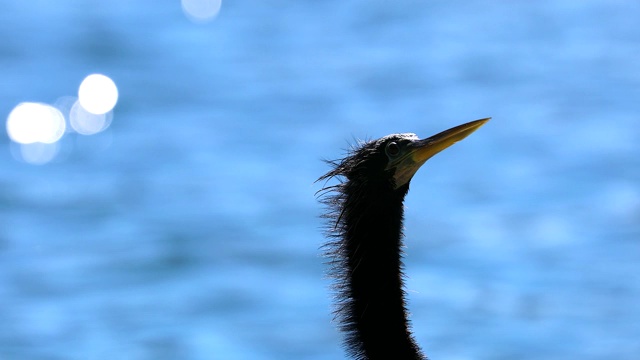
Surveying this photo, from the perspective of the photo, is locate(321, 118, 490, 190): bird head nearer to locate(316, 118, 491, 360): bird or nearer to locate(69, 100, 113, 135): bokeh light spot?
locate(316, 118, 491, 360): bird

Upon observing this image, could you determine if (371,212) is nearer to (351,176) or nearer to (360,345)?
(351,176)

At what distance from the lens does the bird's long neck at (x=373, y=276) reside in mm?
8633

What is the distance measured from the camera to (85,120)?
81.8ft

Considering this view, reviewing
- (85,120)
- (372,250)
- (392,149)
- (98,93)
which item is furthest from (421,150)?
(98,93)

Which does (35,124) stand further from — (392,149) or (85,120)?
(392,149)

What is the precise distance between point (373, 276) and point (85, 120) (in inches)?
666

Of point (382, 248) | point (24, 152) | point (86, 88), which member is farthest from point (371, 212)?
point (86, 88)

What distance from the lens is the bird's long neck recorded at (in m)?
8.63

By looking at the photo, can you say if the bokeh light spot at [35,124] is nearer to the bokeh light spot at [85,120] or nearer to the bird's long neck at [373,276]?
the bokeh light spot at [85,120]

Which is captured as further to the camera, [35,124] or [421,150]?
[35,124]

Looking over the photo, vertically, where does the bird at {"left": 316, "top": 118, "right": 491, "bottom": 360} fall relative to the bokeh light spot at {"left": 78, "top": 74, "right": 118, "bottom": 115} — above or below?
below

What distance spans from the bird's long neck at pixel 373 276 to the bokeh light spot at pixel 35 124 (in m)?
16.1

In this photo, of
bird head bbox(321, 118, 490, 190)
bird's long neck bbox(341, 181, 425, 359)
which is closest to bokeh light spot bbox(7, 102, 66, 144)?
bird head bbox(321, 118, 490, 190)

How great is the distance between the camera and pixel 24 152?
23625 millimetres
